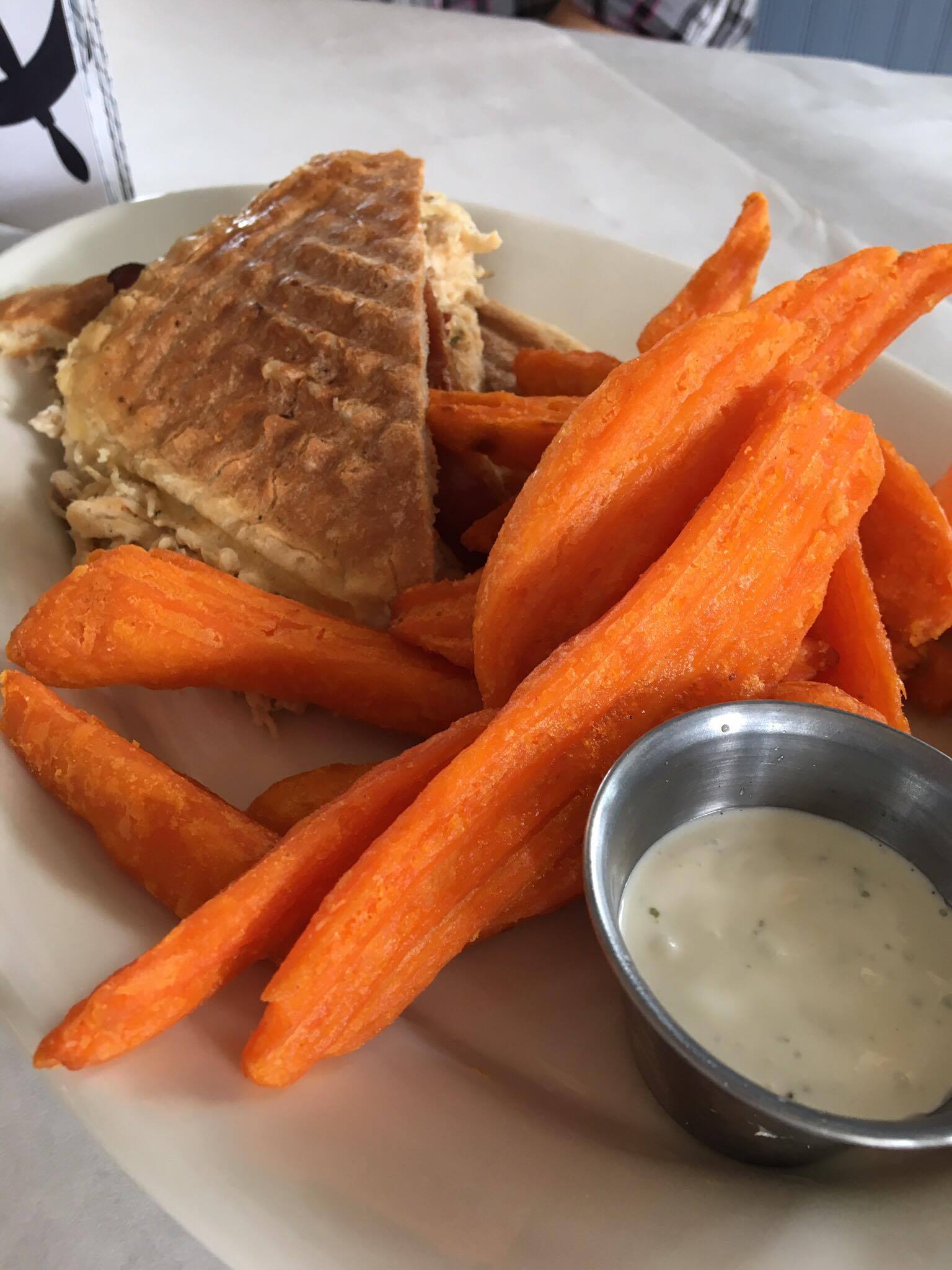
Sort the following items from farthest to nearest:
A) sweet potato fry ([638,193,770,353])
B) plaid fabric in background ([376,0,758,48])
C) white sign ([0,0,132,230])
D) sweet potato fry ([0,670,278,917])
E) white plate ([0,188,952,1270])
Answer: plaid fabric in background ([376,0,758,48])
white sign ([0,0,132,230])
sweet potato fry ([638,193,770,353])
sweet potato fry ([0,670,278,917])
white plate ([0,188,952,1270])

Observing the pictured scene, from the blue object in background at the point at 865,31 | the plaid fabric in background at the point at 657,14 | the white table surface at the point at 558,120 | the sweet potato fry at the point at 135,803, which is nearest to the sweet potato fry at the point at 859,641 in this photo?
the sweet potato fry at the point at 135,803

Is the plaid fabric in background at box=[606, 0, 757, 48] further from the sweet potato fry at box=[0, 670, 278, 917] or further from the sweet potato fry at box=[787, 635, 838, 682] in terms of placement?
the sweet potato fry at box=[0, 670, 278, 917]

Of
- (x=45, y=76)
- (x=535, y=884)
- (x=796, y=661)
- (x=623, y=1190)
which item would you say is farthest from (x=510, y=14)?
(x=623, y=1190)

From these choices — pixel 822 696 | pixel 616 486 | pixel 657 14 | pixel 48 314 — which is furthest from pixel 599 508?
pixel 657 14

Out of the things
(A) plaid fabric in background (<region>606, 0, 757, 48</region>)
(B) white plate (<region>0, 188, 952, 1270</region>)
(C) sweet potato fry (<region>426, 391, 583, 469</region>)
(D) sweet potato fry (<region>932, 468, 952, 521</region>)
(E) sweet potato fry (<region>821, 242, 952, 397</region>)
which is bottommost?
(B) white plate (<region>0, 188, 952, 1270</region>)

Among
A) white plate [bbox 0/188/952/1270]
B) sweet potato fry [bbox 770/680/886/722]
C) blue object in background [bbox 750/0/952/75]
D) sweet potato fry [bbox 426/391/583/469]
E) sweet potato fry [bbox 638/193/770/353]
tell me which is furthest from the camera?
blue object in background [bbox 750/0/952/75]

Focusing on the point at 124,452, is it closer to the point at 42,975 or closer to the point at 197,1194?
the point at 42,975

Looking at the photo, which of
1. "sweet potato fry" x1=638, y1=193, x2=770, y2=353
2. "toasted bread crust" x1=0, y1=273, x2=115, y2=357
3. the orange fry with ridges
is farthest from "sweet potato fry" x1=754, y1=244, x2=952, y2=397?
"toasted bread crust" x1=0, y1=273, x2=115, y2=357
